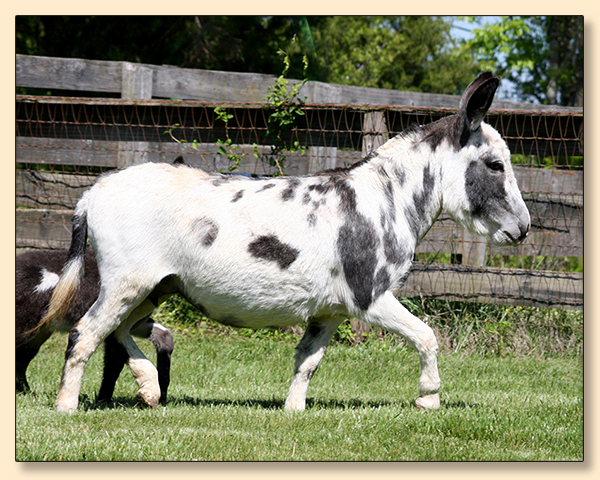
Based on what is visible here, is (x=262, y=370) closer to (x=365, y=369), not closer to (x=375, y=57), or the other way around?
(x=365, y=369)

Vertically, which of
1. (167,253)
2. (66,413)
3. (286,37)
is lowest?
(66,413)

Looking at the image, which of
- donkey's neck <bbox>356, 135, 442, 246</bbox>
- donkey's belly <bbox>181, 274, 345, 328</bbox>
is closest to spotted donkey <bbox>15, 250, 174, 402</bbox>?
donkey's belly <bbox>181, 274, 345, 328</bbox>

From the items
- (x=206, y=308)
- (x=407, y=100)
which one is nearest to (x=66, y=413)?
(x=206, y=308)

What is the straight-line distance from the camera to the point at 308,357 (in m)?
4.84

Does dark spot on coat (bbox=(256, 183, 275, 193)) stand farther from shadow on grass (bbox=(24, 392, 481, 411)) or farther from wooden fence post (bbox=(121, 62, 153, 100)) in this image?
wooden fence post (bbox=(121, 62, 153, 100))

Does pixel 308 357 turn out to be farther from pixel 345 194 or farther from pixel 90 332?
pixel 90 332

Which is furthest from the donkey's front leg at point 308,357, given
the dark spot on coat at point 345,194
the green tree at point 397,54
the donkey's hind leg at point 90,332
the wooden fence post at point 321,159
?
the green tree at point 397,54

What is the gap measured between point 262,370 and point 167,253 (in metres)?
2.58

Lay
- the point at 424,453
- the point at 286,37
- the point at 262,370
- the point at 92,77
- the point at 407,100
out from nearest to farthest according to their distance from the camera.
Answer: the point at 424,453
the point at 262,370
the point at 92,77
the point at 407,100
the point at 286,37

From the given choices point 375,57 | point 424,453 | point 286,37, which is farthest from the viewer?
point 375,57

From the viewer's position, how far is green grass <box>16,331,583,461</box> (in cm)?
382

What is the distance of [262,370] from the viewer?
6672 mm

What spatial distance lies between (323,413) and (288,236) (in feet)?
4.07

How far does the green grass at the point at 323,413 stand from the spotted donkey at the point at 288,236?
367mm
